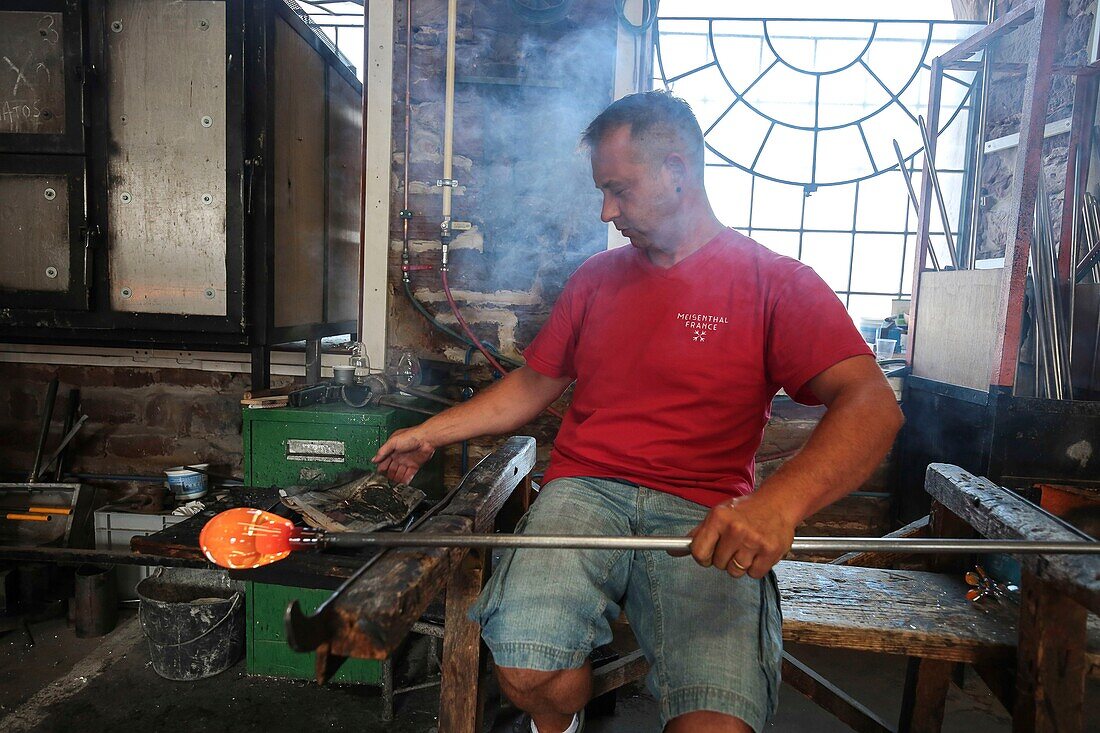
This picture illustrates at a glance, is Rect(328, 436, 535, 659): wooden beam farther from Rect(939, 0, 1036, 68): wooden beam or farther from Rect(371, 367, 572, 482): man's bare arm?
Rect(939, 0, 1036, 68): wooden beam

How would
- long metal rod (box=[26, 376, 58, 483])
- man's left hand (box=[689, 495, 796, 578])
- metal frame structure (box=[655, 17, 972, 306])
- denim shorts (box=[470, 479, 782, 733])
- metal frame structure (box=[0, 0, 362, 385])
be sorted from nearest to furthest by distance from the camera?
1. man's left hand (box=[689, 495, 796, 578])
2. denim shorts (box=[470, 479, 782, 733])
3. metal frame structure (box=[0, 0, 362, 385])
4. long metal rod (box=[26, 376, 58, 483])
5. metal frame structure (box=[655, 17, 972, 306])

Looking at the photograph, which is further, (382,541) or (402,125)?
(402,125)

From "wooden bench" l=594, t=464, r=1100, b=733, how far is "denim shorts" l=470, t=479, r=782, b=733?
0.37m

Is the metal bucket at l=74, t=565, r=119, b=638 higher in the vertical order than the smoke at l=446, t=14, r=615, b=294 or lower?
lower

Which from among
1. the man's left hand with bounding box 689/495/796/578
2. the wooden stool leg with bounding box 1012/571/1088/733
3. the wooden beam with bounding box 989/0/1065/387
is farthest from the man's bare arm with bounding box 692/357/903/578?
the wooden beam with bounding box 989/0/1065/387

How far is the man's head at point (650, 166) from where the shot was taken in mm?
1944

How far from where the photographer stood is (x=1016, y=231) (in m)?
2.82

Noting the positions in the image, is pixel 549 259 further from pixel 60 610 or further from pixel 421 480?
pixel 60 610

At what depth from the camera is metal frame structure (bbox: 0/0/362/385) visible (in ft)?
9.76

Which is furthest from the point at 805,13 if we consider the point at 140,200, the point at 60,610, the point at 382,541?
the point at 60,610

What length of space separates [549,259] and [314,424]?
1.44 metres

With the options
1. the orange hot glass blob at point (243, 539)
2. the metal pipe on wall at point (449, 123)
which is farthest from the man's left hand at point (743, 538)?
the metal pipe on wall at point (449, 123)

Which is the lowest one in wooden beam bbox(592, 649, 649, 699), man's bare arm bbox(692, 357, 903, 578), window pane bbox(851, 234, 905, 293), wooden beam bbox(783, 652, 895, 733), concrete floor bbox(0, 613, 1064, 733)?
concrete floor bbox(0, 613, 1064, 733)

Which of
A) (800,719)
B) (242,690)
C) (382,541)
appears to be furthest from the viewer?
(242,690)
